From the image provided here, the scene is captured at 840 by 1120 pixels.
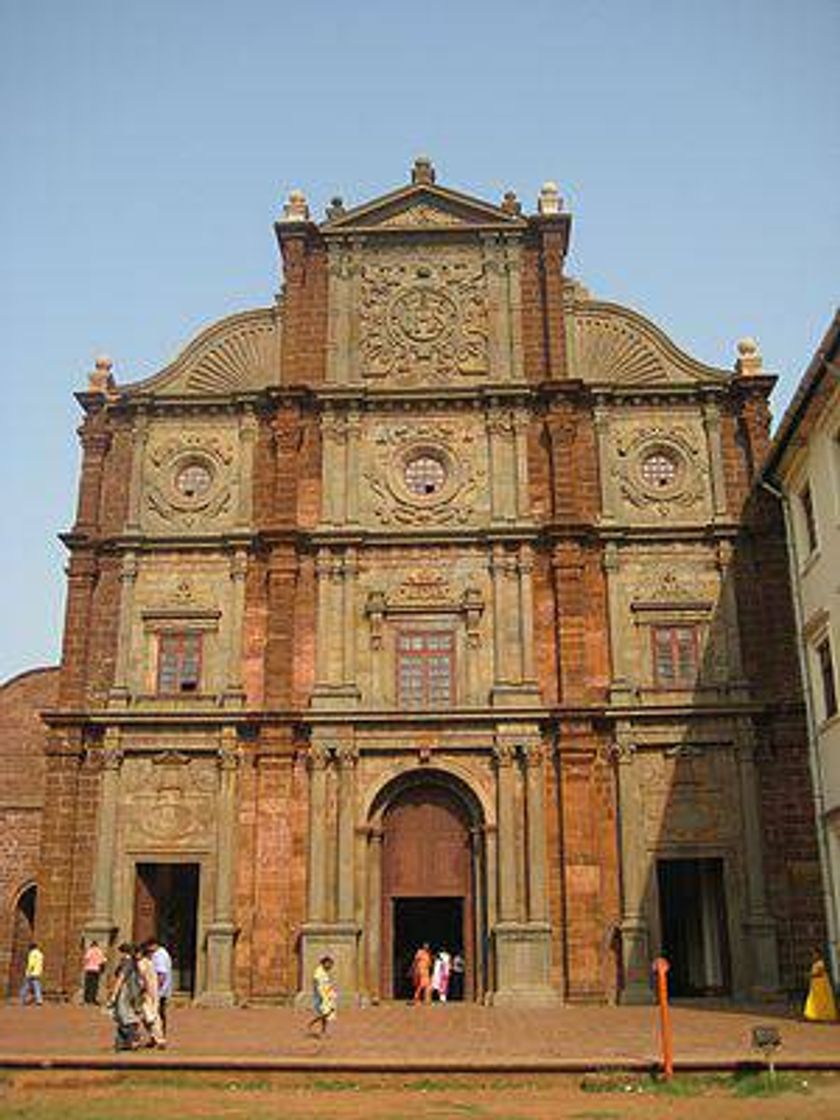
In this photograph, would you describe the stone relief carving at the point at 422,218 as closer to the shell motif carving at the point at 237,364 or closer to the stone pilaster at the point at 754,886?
the shell motif carving at the point at 237,364

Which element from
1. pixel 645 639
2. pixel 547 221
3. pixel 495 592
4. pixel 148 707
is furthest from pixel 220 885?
pixel 547 221

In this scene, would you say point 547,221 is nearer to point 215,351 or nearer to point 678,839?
point 215,351

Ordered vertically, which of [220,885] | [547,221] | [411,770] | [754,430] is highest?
[547,221]

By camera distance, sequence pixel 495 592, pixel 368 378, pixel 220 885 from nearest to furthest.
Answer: pixel 220 885 → pixel 495 592 → pixel 368 378

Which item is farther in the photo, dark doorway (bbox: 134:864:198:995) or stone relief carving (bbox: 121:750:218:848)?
dark doorway (bbox: 134:864:198:995)

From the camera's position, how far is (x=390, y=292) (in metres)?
31.9

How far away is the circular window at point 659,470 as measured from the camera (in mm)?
29906

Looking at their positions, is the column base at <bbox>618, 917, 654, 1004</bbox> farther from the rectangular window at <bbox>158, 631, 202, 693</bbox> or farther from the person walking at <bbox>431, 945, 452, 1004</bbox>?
the rectangular window at <bbox>158, 631, 202, 693</bbox>

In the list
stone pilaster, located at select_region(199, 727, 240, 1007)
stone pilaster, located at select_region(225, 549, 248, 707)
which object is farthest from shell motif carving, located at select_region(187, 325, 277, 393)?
stone pilaster, located at select_region(199, 727, 240, 1007)

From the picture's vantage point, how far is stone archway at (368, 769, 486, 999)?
87.7 feet

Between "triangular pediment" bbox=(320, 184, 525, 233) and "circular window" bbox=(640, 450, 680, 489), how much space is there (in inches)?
280

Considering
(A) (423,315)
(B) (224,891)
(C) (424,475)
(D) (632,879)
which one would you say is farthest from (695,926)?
(A) (423,315)

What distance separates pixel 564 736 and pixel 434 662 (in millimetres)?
3443

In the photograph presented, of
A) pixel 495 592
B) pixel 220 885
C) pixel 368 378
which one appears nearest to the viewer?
pixel 220 885
